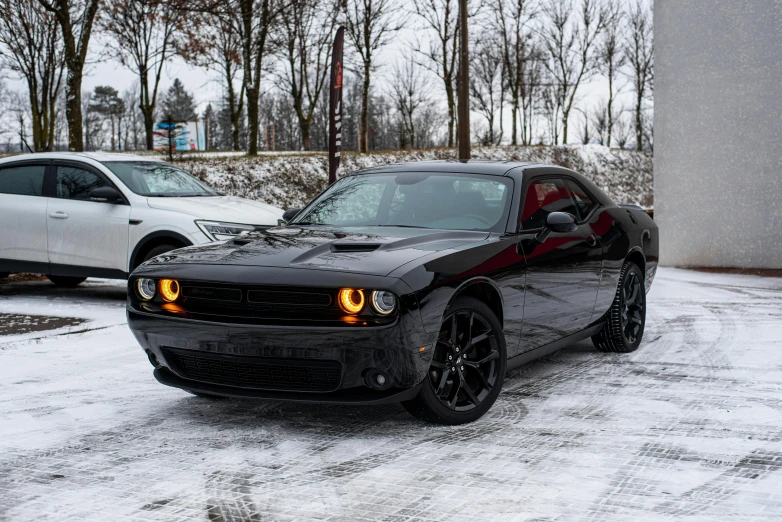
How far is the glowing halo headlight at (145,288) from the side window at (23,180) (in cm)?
604

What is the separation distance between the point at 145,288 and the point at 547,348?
8.12ft

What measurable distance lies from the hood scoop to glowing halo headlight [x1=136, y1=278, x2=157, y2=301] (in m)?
0.97

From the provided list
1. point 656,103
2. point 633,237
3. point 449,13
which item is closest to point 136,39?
point 449,13

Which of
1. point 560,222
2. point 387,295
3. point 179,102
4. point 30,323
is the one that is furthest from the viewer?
point 179,102

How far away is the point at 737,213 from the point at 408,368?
10.8 meters

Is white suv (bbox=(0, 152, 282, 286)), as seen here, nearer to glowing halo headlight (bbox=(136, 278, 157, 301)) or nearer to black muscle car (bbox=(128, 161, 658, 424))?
black muscle car (bbox=(128, 161, 658, 424))

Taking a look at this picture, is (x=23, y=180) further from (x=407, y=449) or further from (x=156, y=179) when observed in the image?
(x=407, y=449)

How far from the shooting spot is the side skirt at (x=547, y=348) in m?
5.06

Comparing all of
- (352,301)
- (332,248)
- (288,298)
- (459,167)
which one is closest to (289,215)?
(459,167)

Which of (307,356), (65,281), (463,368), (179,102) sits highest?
(179,102)

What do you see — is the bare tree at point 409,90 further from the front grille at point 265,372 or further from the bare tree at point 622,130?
the front grille at point 265,372

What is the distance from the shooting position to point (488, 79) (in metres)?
52.6

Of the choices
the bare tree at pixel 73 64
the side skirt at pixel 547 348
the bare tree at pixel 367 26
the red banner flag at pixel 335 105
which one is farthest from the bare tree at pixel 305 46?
the side skirt at pixel 547 348

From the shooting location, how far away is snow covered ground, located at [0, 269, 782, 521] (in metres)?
3.36
